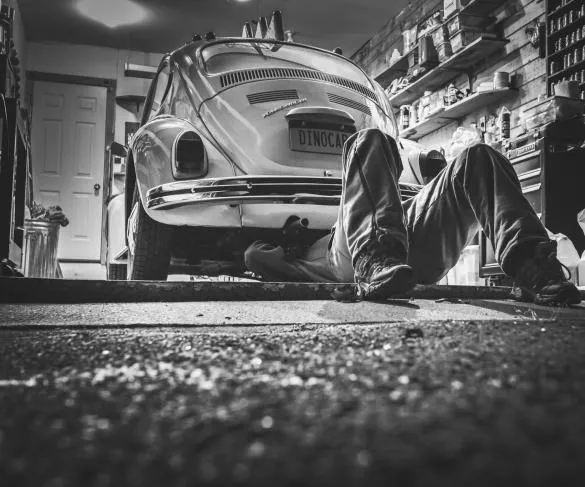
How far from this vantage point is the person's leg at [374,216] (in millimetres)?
1486

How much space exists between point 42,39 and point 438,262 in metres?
8.17

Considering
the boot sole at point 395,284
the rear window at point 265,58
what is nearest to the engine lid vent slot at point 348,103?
the rear window at point 265,58

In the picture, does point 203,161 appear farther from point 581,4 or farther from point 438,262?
point 581,4

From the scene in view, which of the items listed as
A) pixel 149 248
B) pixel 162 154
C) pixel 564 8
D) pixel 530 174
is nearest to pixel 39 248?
pixel 149 248

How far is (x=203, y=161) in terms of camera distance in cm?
242

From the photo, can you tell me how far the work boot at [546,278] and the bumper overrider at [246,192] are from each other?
106 centimetres

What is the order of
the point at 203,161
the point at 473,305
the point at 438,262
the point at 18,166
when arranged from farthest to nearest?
the point at 18,166, the point at 203,161, the point at 438,262, the point at 473,305

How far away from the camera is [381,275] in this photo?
1.47m

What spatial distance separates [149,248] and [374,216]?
133cm

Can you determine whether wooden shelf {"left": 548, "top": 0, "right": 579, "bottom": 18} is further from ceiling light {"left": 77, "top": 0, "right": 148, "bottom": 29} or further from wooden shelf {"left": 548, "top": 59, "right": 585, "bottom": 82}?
ceiling light {"left": 77, "top": 0, "right": 148, "bottom": 29}

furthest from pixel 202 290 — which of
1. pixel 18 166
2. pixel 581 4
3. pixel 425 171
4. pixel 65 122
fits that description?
pixel 65 122

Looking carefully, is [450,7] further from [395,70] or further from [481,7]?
[395,70]

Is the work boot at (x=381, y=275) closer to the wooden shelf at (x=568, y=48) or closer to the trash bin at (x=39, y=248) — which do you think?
the wooden shelf at (x=568, y=48)

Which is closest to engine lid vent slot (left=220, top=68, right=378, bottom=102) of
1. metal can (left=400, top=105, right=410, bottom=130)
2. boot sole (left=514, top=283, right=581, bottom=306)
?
boot sole (left=514, top=283, right=581, bottom=306)
